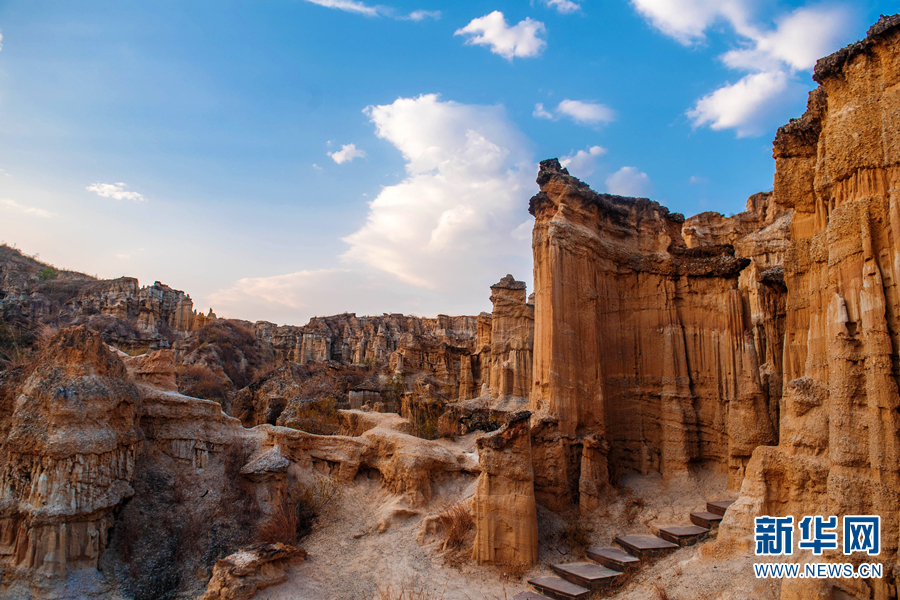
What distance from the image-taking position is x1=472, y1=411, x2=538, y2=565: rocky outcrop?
11.1 m

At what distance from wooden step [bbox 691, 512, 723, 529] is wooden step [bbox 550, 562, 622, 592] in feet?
8.70

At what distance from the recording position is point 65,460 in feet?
37.5

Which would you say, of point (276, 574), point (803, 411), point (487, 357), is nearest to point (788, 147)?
point (803, 411)

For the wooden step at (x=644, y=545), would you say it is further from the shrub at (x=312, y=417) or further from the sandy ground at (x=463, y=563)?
the shrub at (x=312, y=417)

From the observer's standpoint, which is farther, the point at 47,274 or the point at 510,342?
the point at 47,274

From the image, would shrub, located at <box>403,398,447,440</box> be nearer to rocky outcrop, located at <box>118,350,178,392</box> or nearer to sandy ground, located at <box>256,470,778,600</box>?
sandy ground, located at <box>256,470,778,600</box>

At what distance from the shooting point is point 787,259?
9.45m

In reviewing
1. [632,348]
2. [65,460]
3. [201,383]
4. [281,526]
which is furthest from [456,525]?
[201,383]

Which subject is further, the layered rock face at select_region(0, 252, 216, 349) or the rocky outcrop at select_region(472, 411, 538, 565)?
the layered rock face at select_region(0, 252, 216, 349)

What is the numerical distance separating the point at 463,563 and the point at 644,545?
3.96 m

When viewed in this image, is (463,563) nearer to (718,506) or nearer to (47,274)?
(718,506)

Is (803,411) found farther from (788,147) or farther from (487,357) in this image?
(487,357)

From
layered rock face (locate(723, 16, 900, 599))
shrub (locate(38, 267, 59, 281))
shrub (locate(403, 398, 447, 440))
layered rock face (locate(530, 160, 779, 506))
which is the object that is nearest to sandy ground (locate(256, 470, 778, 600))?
layered rock face (locate(530, 160, 779, 506))

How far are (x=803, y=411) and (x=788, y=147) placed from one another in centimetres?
508
